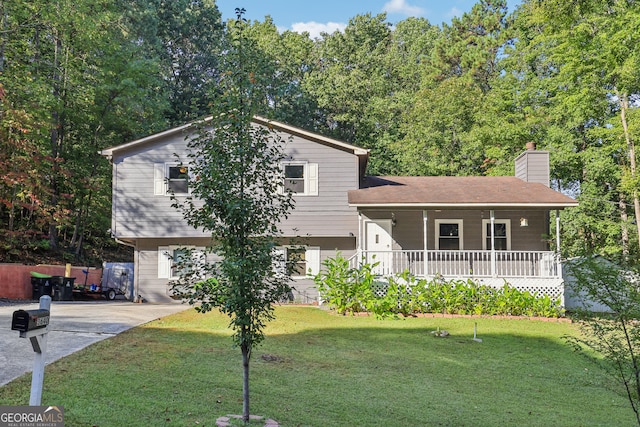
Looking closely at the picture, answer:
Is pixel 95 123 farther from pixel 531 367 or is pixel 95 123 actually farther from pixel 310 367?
pixel 531 367

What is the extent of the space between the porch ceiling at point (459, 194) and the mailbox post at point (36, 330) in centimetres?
1199

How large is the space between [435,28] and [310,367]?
38.6m

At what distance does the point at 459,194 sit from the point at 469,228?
1622mm

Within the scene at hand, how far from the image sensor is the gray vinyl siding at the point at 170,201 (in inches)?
A: 690

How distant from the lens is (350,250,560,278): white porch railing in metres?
15.2

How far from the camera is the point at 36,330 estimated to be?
3.88m

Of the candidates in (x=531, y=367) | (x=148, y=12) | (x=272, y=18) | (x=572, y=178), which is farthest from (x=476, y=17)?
(x=531, y=367)

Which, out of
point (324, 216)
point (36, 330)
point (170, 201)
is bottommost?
point (36, 330)

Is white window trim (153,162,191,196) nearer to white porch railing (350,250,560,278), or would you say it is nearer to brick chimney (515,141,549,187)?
white porch railing (350,250,560,278)

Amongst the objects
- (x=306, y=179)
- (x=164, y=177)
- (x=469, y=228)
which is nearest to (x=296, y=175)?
(x=306, y=179)

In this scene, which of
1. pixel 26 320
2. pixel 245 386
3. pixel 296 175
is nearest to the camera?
pixel 26 320

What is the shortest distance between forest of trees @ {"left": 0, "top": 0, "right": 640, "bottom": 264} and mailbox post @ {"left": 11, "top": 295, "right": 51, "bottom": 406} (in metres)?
12.1

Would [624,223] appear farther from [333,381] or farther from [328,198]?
[333,381]

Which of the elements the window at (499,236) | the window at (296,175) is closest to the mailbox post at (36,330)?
the window at (296,175)
